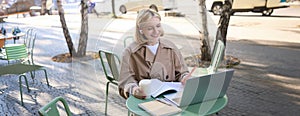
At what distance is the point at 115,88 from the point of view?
3.21 metres

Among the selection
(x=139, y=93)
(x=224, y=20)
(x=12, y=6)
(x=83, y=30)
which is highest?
(x=12, y=6)

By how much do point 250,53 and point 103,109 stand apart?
13.2 ft

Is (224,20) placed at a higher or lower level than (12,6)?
lower

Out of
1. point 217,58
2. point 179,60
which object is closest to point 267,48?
point 217,58

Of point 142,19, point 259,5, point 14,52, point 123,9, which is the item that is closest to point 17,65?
point 14,52

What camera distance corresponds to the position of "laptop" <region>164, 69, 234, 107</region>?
1409 mm

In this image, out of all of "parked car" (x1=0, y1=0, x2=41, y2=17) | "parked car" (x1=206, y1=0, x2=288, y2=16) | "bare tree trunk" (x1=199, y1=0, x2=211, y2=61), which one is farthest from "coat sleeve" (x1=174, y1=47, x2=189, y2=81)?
"parked car" (x1=0, y1=0, x2=41, y2=17)

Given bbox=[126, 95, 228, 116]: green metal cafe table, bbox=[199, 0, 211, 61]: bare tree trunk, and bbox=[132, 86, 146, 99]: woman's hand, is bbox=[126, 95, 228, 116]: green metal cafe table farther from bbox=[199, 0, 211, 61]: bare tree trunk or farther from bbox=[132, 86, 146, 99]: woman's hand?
bbox=[199, 0, 211, 61]: bare tree trunk

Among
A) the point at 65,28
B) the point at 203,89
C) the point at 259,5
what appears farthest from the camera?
the point at 259,5

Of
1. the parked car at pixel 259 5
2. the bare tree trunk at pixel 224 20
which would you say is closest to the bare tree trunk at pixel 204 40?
the bare tree trunk at pixel 224 20

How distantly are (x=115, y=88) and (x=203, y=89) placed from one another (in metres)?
1.88

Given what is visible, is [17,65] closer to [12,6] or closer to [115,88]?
[115,88]

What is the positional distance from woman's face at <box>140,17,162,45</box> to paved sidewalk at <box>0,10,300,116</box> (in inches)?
18.5

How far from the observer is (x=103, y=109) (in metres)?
3.27
